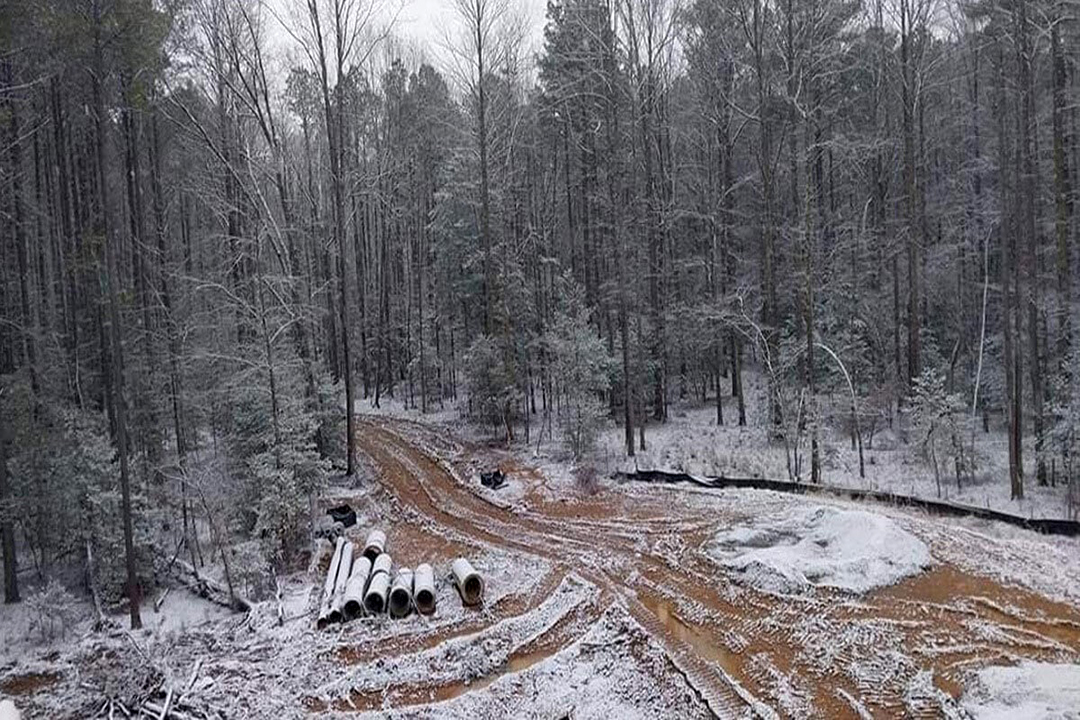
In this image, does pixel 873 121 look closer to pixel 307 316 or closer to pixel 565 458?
pixel 565 458

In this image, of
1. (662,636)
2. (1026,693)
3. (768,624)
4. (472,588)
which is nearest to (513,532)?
(472,588)

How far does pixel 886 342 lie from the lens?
918 inches

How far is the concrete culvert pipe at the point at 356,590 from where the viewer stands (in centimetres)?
1034

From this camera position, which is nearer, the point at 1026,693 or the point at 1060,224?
the point at 1026,693

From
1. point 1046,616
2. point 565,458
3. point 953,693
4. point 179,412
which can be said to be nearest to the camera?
point 953,693

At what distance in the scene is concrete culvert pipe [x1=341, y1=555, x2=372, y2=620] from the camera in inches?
407

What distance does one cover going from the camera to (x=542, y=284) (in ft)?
93.1

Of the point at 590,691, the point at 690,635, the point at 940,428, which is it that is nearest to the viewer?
the point at 590,691

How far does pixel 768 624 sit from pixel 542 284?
20.5 m

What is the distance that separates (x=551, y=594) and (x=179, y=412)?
1005cm

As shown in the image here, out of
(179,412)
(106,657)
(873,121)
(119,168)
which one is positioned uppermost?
(873,121)

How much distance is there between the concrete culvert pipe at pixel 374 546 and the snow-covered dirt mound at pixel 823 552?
563cm

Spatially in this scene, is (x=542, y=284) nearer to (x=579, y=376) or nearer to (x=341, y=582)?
(x=579, y=376)

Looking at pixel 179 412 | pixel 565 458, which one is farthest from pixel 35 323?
pixel 565 458
